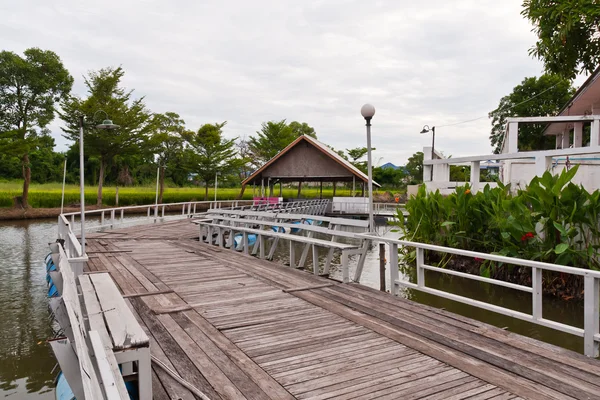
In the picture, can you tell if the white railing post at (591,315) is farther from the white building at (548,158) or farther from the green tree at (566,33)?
the green tree at (566,33)

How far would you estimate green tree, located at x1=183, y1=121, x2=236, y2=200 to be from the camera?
40.3 m

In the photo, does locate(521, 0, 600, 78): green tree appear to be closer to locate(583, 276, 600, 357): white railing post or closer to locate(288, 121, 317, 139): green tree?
locate(583, 276, 600, 357): white railing post

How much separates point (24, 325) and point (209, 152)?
112 ft

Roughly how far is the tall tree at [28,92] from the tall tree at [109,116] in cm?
139

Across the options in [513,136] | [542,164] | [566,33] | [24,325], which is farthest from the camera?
[513,136]

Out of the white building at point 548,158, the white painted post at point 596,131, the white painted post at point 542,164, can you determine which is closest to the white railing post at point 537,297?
the white building at point 548,158

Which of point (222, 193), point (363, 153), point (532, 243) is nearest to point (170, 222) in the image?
point (532, 243)

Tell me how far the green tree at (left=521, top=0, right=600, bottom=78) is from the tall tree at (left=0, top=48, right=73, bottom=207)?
27.9 m

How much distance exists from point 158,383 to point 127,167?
5187 cm

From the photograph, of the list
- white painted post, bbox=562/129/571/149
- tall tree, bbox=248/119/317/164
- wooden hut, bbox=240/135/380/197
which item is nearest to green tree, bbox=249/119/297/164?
tall tree, bbox=248/119/317/164

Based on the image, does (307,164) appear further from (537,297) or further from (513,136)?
(537,297)

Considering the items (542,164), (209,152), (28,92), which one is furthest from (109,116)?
(542,164)

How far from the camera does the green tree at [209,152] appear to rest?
4034 cm

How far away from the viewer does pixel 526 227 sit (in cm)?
739
